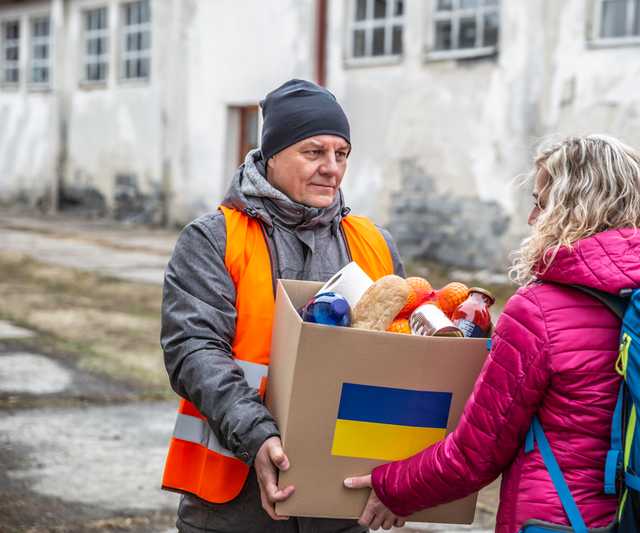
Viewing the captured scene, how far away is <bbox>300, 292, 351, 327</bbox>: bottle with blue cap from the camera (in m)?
2.11

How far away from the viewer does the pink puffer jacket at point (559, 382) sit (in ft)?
6.09

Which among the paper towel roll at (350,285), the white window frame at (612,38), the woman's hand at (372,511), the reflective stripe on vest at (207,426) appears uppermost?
the white window frame at (612,38)

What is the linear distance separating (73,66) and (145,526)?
51.6 feet

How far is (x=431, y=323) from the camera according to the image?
2131 mm

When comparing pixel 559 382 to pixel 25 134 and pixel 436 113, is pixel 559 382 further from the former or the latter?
pixel 25 134

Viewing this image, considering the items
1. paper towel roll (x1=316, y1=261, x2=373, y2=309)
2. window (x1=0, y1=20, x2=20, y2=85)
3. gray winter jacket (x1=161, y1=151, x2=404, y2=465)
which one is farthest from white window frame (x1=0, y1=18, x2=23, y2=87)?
paper towel roll (x1=316, y1=261, x2=373, y2=309)

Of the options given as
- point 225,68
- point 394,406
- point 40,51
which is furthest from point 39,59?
point 394,406

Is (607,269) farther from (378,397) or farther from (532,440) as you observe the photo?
(378,397)

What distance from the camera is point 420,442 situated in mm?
2141

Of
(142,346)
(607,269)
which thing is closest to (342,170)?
(607,269)

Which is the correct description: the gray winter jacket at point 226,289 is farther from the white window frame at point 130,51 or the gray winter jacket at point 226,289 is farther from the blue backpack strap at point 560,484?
the white window frame at point 130,51

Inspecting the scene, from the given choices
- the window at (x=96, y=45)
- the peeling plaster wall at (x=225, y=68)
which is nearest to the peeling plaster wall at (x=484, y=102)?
the peeling plaster wall at (x=225, y=68)

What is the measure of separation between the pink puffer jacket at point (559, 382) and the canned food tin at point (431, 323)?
177 mm

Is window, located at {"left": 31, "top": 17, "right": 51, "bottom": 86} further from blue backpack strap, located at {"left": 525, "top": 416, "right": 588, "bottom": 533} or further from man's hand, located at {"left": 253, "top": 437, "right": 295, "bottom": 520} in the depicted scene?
blue backpack strap, located at {"left": 525, "top": 416, "right": 588, "bottom": 533}
